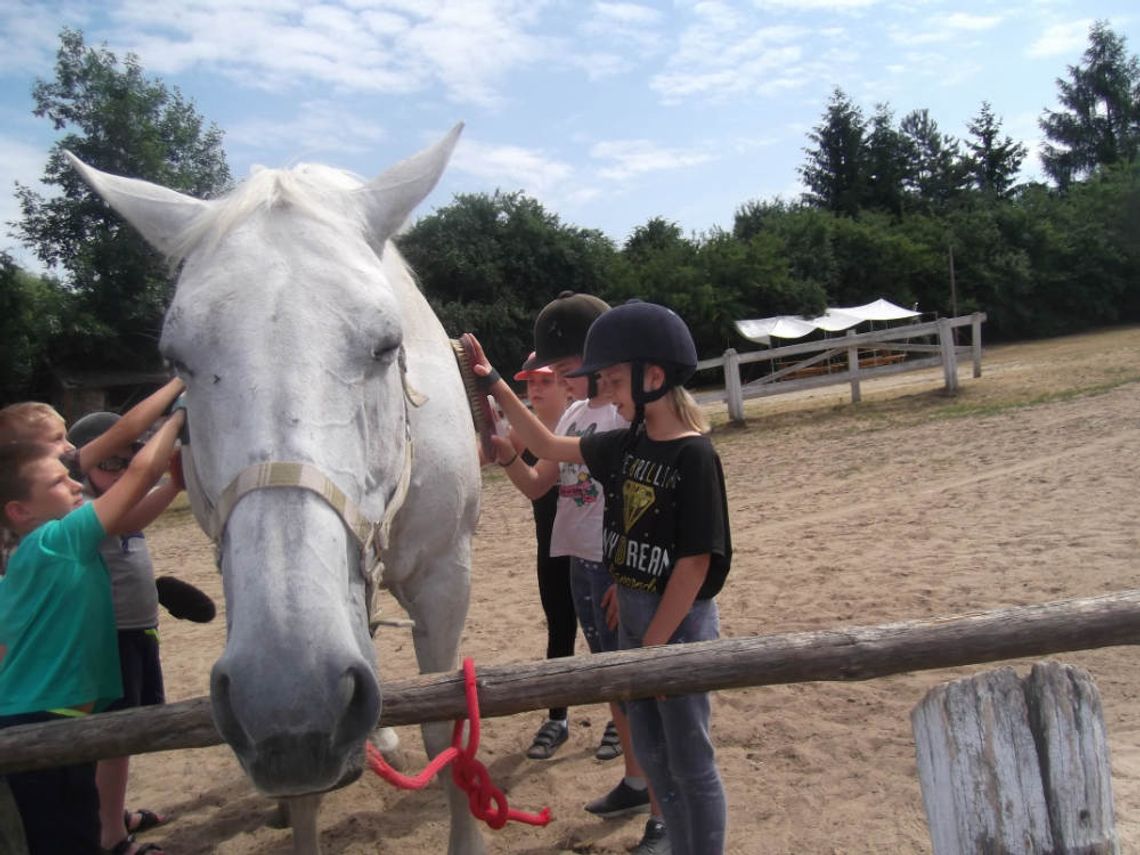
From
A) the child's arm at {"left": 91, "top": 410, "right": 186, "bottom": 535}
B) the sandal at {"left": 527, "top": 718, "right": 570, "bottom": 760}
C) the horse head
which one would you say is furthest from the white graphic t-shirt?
the child's arm at {"left": 91, "top": 410, "right": 186, "bottom": 535}

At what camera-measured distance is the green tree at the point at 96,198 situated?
20297mm

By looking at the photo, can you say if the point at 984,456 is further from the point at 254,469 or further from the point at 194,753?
the point at 254,469

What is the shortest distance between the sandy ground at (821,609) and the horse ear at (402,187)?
2454mm

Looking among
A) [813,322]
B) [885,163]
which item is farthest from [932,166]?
[813,322]

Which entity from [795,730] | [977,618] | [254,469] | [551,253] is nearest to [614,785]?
[795,730]

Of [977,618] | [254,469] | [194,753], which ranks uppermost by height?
[254,469]

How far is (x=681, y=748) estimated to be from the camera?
2281 millimetres

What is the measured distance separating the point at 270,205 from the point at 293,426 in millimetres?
740

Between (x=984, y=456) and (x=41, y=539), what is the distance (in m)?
9.77

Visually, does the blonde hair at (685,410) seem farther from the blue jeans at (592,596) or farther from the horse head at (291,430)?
the blue jeans at (592,596)

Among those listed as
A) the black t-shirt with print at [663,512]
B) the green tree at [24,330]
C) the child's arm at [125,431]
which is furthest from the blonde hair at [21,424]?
the green tree at [24,330]

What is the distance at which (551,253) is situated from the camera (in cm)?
2923

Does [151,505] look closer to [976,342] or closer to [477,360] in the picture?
[477,360]

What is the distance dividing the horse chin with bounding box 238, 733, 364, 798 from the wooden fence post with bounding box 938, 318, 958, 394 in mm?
15512
